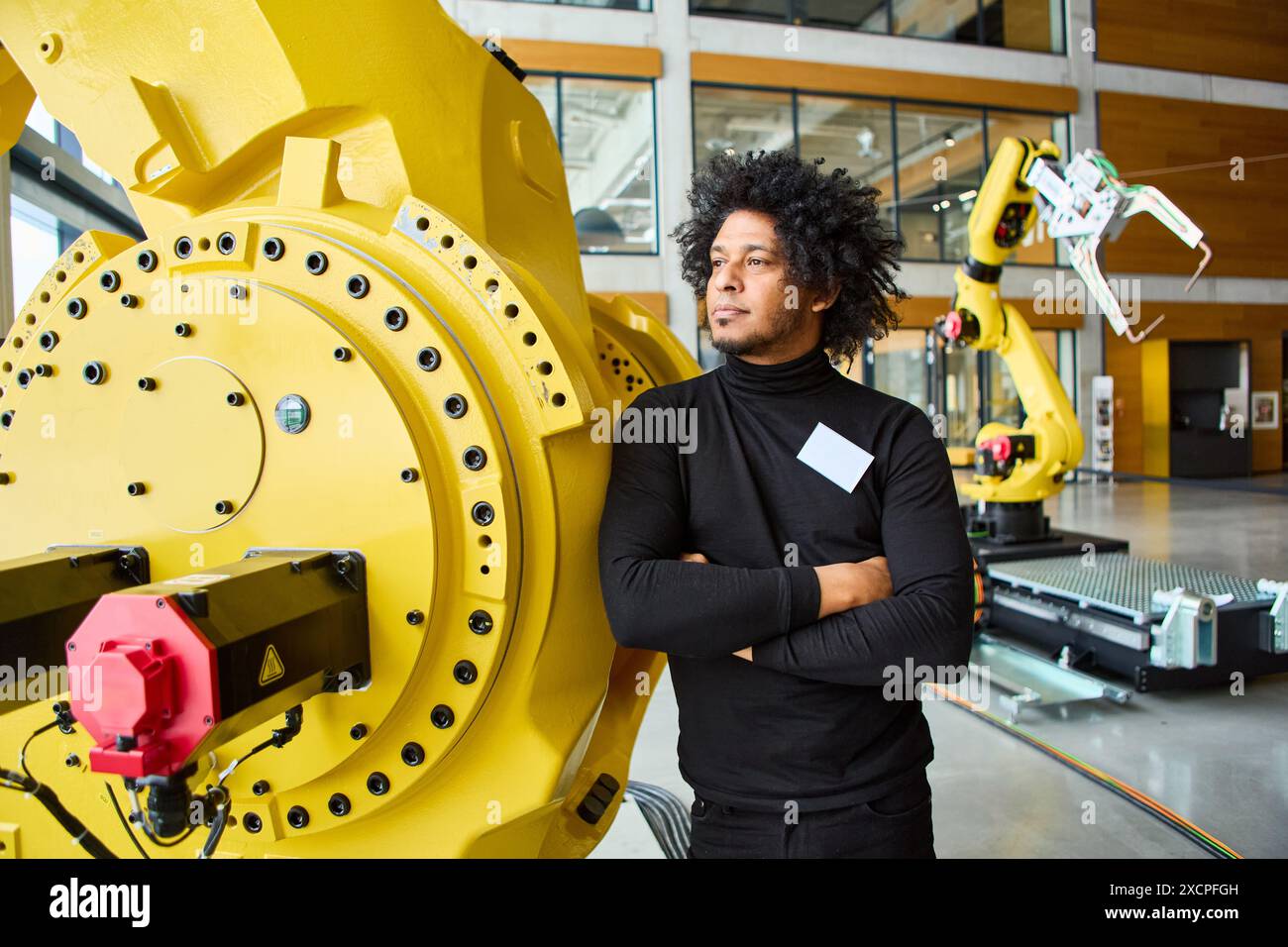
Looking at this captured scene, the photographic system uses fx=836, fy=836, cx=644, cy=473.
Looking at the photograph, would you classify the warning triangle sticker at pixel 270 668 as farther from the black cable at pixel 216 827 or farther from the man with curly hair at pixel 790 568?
the man with curly hair at pixel 790 568

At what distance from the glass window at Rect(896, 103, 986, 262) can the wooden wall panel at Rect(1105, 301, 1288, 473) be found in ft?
11.4

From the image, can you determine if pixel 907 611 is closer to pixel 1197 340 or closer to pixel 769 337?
pixel 769 337

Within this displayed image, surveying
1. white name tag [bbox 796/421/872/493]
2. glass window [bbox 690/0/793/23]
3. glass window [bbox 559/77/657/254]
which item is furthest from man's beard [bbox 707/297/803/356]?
glass window [bbox 690/0/793/23]

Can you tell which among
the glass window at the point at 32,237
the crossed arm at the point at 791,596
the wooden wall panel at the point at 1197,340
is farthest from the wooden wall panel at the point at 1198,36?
the crossed arm at the point at 791,596

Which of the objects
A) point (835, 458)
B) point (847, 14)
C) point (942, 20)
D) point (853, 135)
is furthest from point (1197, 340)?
point (835, 458)

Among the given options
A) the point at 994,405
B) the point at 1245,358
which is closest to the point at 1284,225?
the point at 1245,358

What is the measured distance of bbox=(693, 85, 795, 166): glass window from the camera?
40.7ft

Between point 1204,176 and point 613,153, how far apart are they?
423 inches

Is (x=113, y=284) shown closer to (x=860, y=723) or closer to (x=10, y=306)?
(x=860, y=723)

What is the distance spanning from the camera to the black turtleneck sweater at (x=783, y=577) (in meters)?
1.39

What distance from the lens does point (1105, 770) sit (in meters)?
3.63

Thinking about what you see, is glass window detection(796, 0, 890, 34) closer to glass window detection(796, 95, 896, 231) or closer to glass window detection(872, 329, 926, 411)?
glass window detection(796, 95, 896, 231)
